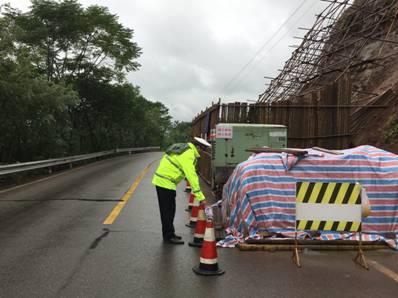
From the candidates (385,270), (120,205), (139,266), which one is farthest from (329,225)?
(120,205)

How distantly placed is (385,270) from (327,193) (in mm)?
1248

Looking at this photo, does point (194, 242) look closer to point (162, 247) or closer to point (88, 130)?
point (162, 247)

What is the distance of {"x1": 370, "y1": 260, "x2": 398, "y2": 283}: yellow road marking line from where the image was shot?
5466 millimetres

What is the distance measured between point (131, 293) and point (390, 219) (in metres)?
4.54

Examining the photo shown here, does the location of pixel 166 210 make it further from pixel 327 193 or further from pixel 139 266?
pixel 327 193

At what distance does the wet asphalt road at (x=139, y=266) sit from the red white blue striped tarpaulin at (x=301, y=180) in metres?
0.53

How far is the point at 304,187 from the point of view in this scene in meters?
6.26

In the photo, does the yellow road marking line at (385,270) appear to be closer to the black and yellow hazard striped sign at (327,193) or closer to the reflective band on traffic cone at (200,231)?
the black and yellow hazard striped sign at (327,193)

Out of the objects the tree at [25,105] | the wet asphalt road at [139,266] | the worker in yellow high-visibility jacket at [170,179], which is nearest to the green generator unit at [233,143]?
the wet asphalt road at [139,266]

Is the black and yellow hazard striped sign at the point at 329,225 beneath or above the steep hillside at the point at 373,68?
beneath

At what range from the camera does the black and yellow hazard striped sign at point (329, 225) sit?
20.7 feet

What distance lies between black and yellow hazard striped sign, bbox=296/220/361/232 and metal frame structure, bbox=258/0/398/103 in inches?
537

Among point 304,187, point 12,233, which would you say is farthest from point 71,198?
point 304,187

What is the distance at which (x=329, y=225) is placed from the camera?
6.31 m
